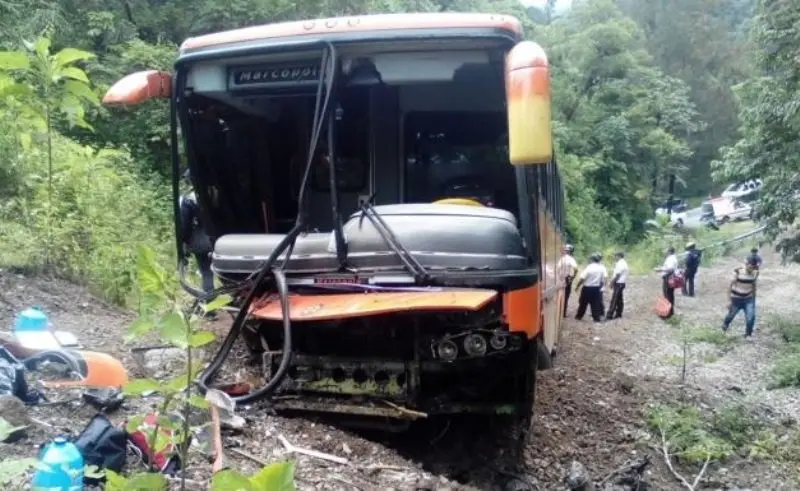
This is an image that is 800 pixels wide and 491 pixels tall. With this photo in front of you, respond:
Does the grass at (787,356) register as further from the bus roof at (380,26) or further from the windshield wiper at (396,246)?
the bus roof at (380,26)

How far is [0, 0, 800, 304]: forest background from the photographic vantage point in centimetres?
750

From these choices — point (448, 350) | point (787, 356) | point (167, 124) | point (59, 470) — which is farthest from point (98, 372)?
point (787, 356)

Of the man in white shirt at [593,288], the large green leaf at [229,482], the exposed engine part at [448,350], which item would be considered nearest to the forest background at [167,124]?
the man in white shirt at [593,288]

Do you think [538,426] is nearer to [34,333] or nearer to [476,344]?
[476,344]

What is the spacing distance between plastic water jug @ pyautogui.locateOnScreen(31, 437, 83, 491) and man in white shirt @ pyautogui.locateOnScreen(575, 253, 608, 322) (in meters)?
13.6

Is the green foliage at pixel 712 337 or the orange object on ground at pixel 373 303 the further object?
the green foliage at pixel 712 337

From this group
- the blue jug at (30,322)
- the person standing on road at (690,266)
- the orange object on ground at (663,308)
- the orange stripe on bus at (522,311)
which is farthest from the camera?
the person standing on road at (690,266)

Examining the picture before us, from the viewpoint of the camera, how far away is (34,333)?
4703 millimetres

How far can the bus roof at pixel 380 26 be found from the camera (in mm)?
4398

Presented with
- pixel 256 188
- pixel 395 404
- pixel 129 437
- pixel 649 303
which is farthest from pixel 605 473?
pixel 649 303

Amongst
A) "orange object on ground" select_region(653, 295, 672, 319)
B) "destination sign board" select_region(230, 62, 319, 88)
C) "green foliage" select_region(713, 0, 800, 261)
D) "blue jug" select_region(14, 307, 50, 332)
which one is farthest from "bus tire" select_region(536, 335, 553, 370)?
"orange object on ground" select_region(653, 295, 672, 319)

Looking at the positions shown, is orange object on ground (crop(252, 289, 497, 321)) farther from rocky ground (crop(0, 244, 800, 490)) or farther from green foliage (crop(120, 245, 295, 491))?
green foliage (crop(120, 245, 295, 491))

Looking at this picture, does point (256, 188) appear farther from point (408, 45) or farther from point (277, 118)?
point (408, 45)

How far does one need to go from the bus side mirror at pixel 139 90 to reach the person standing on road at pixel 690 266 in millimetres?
17585
